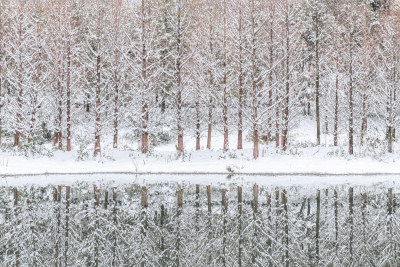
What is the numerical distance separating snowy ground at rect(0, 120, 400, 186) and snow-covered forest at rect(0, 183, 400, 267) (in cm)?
514

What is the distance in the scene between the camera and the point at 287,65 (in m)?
26.2

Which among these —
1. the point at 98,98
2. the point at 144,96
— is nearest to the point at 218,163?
the point at 144,96

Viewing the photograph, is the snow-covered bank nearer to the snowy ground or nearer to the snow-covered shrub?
the snowy ground

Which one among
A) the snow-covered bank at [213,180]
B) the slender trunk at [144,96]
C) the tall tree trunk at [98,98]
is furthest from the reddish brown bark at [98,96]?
the snow-covered bank at [213,180]

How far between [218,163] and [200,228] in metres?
11.7

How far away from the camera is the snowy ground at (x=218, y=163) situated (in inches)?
822

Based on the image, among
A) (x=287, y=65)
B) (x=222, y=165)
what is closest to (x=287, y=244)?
(x=222, y=165)

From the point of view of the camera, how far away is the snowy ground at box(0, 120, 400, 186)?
2089 cm

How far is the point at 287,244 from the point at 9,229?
730cm

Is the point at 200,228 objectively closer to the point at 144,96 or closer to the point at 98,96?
the point at 144,96

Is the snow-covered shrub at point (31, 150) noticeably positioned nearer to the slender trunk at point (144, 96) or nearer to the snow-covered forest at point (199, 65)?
the snow-covered forest at point (199, 65)

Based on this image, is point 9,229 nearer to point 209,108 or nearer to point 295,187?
point 295,187

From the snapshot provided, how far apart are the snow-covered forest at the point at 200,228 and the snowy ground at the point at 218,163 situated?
16.8 feet

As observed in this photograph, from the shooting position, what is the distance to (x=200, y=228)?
34.6 ft
